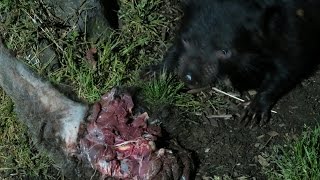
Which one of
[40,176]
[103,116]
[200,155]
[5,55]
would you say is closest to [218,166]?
[200,155]

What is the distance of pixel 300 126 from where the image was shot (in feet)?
11.8

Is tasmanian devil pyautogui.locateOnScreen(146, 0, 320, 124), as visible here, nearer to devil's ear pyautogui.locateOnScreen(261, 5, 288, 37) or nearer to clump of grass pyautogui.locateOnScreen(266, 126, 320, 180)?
devil's ear pyautogui.locateOnScreen(261, 5, 288, 37)

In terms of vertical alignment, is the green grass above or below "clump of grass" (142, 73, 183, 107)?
above

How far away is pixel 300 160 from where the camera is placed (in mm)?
3176

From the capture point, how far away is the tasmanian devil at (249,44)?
322cm

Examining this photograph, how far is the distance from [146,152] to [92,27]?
3.39ft

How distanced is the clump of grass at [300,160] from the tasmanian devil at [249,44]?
336 mm

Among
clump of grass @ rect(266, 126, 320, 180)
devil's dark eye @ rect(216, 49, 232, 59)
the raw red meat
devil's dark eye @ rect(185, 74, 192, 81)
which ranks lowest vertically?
clump of grass @ rect(266, 126, 320, 180)

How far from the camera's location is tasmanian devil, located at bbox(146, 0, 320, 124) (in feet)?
10.6

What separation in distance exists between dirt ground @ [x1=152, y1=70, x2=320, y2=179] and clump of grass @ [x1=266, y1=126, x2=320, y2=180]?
9 centimetres

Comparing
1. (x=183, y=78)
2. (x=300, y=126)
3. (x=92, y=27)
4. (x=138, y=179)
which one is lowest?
(x=300, y=126)

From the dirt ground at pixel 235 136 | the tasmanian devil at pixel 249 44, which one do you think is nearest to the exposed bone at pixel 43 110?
the dirt ground at pixel 235 136

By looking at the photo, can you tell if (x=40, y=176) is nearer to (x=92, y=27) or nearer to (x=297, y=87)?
(x=92, y=27)

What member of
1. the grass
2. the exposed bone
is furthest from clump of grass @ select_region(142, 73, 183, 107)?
the exposed bone
